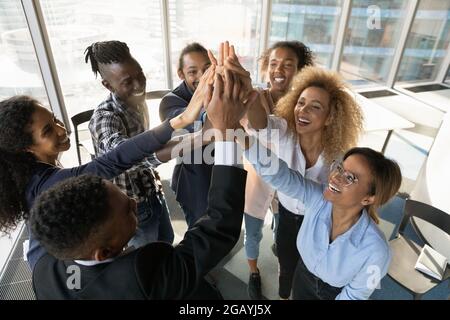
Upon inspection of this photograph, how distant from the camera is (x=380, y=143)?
14.4 feet

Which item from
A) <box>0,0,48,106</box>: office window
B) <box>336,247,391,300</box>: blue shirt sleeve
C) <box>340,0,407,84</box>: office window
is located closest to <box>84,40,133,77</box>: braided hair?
<box>336,247,391,300</box>: blue shirt sleeve

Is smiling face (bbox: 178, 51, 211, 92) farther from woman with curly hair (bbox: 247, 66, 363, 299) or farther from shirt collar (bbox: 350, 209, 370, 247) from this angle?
shirt collar (bbox: 350, 209, 370, 247)

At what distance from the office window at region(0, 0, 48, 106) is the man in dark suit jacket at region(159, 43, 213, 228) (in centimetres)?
247

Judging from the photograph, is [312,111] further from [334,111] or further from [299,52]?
[299,52]

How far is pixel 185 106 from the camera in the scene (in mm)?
1779

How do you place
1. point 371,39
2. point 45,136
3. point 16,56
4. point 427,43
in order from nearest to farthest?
point 45,136 → point 16,56 → point 371,39 → point 427,43

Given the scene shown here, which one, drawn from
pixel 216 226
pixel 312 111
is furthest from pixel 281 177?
pixel 216 226

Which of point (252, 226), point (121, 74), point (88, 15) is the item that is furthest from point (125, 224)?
point (88, 15)

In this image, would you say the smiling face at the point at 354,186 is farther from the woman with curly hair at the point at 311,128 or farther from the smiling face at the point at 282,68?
the smiling face at the point at 282,68

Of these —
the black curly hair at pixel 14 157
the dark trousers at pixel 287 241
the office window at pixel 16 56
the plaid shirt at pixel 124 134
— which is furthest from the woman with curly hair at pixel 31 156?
the office window at pixel 16 56

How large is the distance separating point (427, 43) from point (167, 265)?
7309 millimetres

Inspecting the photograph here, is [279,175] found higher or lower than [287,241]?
higher

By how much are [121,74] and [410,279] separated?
→ 223 centimetres

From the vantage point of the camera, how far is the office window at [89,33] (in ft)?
13.0
